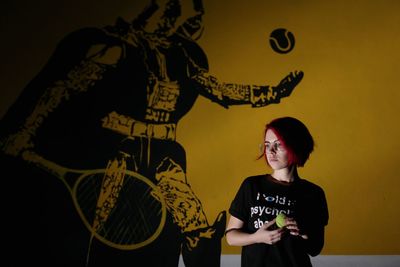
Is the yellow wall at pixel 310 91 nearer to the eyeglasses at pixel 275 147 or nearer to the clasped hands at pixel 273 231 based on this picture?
the eyeglasses at pixel 275 147

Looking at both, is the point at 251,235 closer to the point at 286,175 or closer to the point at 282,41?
the point at 286,175

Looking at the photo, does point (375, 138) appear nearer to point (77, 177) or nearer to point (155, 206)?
point (155, 206)

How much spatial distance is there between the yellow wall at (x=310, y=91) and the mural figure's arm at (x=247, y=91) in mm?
32

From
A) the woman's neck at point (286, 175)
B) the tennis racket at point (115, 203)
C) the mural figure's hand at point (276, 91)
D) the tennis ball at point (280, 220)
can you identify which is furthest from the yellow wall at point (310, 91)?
the tennis ball at point (280, 220)

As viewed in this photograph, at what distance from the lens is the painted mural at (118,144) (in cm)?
183

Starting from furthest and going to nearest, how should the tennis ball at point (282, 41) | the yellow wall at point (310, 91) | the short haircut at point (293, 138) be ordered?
the tennis ball at point (282, 41), the yellow wall at point (310, 91), the short haircut at point (293, 138)

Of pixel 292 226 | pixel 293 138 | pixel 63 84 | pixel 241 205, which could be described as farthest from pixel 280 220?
pixel 63 84

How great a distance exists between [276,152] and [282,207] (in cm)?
17

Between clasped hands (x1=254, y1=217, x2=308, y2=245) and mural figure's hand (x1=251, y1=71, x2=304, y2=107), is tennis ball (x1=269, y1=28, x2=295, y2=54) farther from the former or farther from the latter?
clasped hands (x1=254, y1=217, x2=308, y2=245)

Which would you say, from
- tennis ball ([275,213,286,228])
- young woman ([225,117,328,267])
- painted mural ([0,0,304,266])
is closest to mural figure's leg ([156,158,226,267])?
painted mural ([0,0,304,266])

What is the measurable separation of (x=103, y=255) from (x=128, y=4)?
130 cm

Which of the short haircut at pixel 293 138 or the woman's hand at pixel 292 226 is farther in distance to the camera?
the short haircut at pixel 293 138

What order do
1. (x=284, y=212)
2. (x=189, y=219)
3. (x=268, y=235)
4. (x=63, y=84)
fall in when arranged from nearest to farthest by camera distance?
(x=268, y=235) → (x=284, y=212) → (x=189, y=219) → (x=63, y=84)

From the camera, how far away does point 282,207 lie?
113 cm
